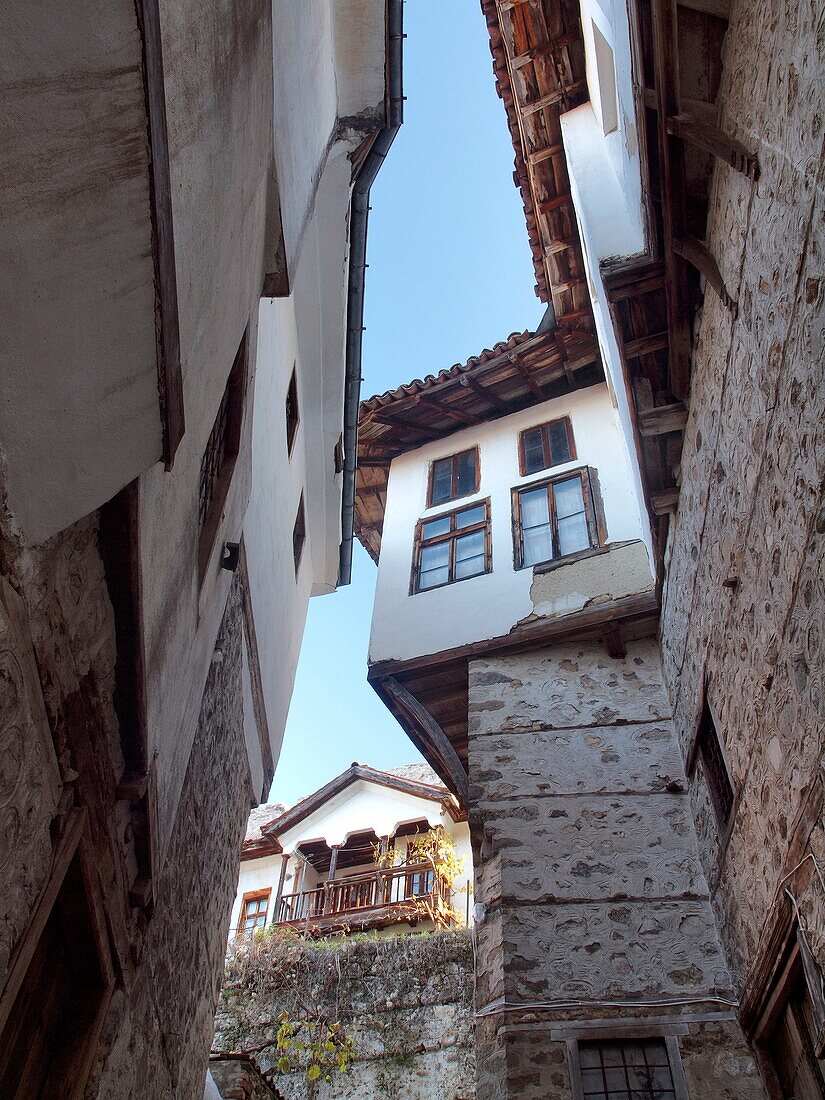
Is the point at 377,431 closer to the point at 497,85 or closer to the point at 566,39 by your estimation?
the point at 497,85

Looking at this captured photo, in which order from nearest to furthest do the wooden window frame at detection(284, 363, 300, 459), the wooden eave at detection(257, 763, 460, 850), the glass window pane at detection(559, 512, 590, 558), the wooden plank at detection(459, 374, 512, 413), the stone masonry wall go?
the stone masonry wall
the wooden window frame at detection(284, 363, 300, 459)
the glass window pane at detection(559, 512, 590, 558)
the wooden plank at detection(459, 374, 512, 413)
the wooden eave at detection(257, 763, 460, 850)

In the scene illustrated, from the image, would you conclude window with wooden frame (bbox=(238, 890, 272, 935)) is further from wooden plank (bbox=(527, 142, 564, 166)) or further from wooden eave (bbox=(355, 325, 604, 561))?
wooden plank (bbox=(527, 142, 564, 166))

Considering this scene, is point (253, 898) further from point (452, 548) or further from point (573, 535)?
point (573, 535)

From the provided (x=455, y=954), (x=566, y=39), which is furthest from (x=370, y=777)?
(x=566, y=39)

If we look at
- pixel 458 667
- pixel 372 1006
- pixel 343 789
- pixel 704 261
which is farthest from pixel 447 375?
pixel 343 789

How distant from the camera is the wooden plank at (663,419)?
16.8 feet

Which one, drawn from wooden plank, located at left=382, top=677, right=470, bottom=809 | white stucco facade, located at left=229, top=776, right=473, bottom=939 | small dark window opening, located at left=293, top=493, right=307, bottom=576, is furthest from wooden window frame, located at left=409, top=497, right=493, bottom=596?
white stucco facade, located at left=229, top=776, right=473, bottom=939

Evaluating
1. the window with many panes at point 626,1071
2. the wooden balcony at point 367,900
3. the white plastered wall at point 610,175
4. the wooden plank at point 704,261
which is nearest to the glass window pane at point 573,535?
the white plastered wall at point 610,175

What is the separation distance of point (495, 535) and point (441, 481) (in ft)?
5.40

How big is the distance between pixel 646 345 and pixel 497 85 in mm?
5975

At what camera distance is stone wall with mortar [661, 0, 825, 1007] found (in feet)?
10.1

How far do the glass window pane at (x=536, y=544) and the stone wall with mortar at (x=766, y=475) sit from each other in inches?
116

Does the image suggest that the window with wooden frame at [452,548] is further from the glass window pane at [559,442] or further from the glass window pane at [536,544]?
the glass window pane at [559,442]

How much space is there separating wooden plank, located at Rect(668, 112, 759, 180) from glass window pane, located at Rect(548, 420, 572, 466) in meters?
5.08
